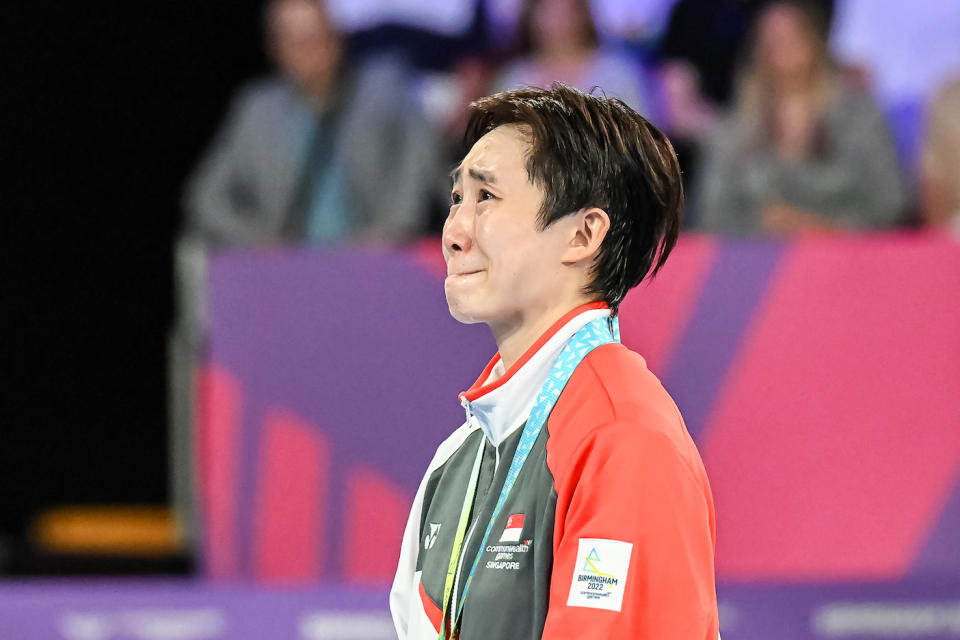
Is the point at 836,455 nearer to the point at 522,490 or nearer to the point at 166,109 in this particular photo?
the point at 522,490

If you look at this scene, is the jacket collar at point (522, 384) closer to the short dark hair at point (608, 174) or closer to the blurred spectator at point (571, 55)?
the short dark hair at point (608, 174)

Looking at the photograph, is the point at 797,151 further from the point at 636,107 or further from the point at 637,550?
the point at 637,550

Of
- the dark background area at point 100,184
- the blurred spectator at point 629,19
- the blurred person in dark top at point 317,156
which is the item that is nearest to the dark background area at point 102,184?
the dark background area at point 100,184

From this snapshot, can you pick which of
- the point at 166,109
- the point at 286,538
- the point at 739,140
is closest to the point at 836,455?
the point at 739,140

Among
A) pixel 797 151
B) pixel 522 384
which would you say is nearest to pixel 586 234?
pixel 522 384

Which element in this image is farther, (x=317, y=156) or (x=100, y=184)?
(x=100, y=184)

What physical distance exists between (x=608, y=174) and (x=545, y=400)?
12.2 inches

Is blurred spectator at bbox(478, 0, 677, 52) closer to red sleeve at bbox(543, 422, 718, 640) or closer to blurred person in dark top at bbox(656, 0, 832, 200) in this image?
blurred person in dark top at bbox(656, 0, 832, 200)

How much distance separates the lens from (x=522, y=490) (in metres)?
1.63

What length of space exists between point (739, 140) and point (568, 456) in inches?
137

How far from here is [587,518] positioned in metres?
1.49

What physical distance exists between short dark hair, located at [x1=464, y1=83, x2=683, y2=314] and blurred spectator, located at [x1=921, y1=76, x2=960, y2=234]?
3195mm

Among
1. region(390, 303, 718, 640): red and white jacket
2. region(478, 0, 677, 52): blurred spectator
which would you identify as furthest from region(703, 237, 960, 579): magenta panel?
region(390, 303, 718, 640): red and white jacket

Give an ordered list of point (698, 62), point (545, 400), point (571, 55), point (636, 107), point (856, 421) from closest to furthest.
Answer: point (545, 400), point (856, 421), point (636, 107), point (571, 55), point (698, 62)
